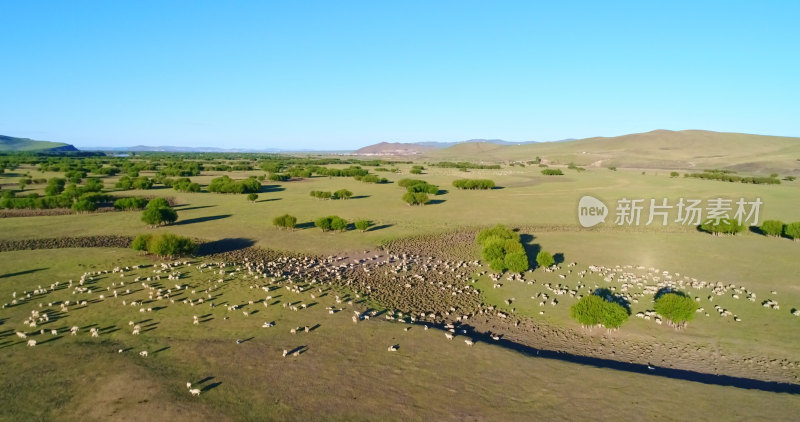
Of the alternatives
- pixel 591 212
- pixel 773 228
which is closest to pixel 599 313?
pixel 773 228

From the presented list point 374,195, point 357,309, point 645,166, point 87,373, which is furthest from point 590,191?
point 645,166

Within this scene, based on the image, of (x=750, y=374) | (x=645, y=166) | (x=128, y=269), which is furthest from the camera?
(x=645, y=166)

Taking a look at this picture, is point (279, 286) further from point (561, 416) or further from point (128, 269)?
point (561, 416)

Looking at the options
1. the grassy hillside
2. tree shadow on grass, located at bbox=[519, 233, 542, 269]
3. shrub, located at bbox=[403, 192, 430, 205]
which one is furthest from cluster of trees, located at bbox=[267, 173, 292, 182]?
the grassy hillside

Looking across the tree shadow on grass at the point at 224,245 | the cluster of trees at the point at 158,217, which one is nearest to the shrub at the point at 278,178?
the cluster of trees at the point at 158,217

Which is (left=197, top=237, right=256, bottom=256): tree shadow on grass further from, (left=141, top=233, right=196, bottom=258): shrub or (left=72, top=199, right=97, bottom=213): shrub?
(left=72, top=199, right=97, bottom=213): shrub
